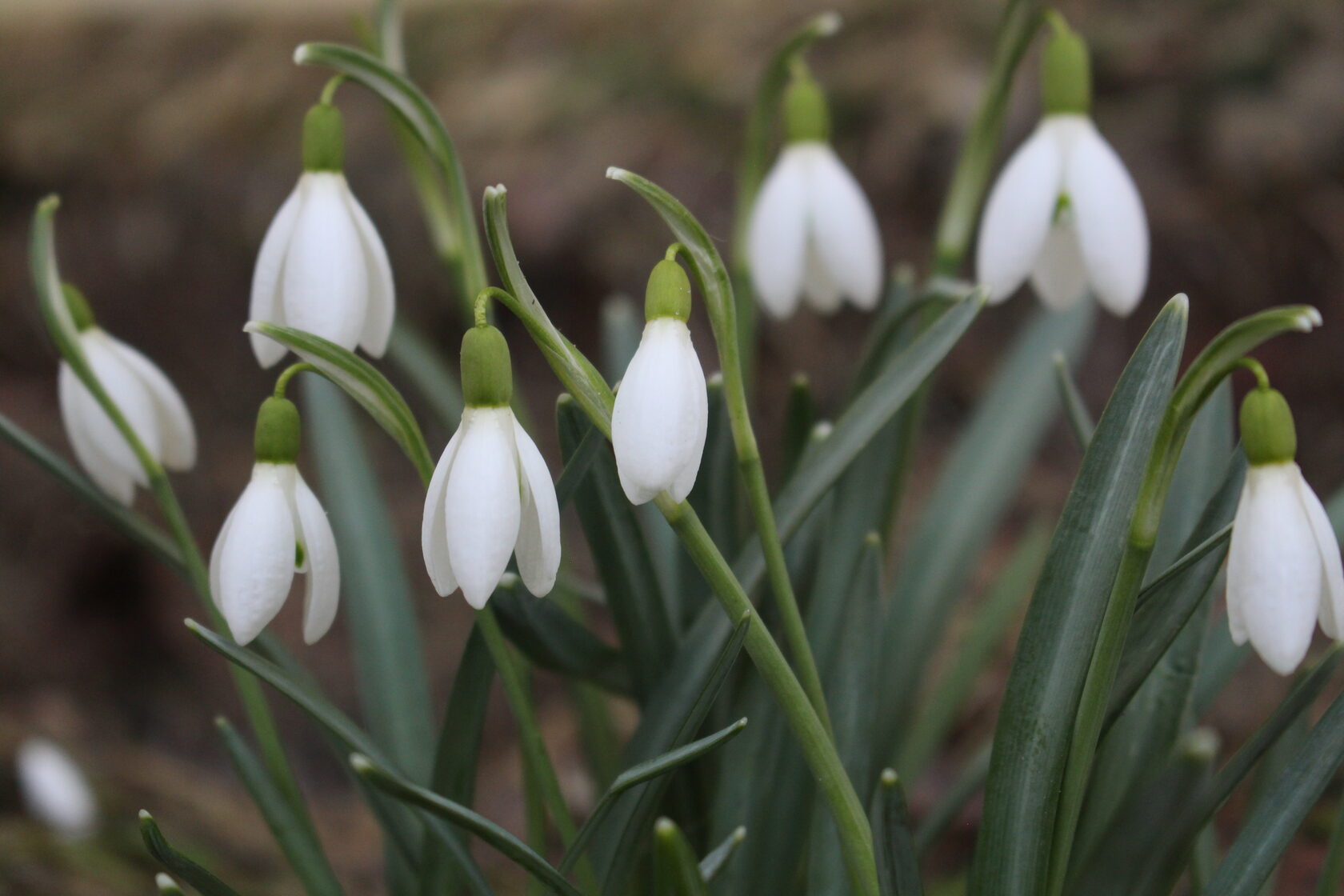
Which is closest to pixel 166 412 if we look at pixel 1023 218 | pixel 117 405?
pixel 117 405

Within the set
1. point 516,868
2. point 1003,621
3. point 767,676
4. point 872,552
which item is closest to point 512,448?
point 767,676

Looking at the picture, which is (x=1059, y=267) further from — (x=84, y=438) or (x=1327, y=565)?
(x=84, y=438)

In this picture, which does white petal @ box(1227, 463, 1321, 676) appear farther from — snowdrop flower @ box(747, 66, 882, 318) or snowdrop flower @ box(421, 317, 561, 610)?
snowdrop flower @ box(747, 66, 882, 318)

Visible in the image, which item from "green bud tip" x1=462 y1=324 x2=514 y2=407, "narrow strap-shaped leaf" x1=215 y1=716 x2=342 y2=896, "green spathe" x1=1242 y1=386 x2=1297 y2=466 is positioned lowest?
"narrow strap-shaped leaf" x1=215 y1=716 x2=342 y2=896

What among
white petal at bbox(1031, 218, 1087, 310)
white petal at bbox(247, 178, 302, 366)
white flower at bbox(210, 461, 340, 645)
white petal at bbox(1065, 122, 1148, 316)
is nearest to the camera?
white flower at bbox(210, 461, 340, 645)

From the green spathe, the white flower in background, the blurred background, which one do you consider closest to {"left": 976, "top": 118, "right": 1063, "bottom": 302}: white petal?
the green spathe

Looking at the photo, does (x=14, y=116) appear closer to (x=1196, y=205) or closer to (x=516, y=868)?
(x=516, y=868)

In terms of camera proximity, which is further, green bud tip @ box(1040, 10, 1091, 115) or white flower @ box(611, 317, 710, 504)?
green bud tip @ box(1040, 10, 1091, 115)

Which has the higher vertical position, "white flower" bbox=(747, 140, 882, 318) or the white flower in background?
"white flower" bbox=(747, 140, 882, 318)
